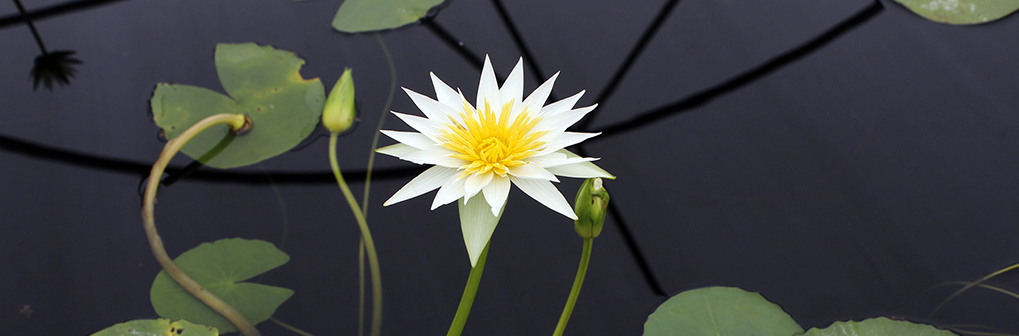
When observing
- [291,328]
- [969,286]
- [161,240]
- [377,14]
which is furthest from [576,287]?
[377,14]

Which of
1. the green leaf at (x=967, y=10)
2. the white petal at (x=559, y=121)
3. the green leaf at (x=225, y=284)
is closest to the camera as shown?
the white petal at (x=559, y=121)

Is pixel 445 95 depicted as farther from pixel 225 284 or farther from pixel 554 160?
pixel 225 284

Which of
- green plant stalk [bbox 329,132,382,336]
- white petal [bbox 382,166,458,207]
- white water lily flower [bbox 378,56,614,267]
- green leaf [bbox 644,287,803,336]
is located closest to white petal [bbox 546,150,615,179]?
white water lily flower [bbox 378,56,614,267]

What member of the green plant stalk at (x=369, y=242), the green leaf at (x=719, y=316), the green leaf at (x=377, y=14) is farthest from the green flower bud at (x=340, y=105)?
the green leaf at (x=719, y=316)

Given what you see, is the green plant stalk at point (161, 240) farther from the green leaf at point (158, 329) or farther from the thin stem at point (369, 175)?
the thin stem at point (369, 175)

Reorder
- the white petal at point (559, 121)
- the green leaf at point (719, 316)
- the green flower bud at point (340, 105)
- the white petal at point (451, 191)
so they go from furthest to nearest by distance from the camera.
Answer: the green flower bud at point (340, 105), the green leaf at point (719, 316), the white petal at point (559, 121), the white petal at point (451, 191)

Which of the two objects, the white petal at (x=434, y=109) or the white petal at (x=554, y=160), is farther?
the white petal at (x=434, y=109)
